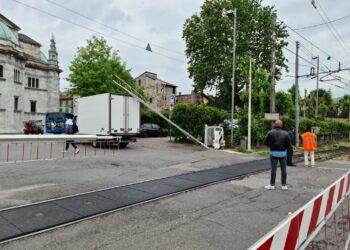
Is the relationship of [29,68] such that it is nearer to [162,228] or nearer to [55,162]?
[55,162]

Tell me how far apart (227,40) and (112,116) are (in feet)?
75.7

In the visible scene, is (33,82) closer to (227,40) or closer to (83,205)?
(227,40)

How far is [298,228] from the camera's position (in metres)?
2.94

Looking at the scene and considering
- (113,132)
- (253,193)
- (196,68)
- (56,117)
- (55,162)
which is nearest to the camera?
(253,193)

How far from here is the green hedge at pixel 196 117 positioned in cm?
2056

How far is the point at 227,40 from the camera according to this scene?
3469 centimetres

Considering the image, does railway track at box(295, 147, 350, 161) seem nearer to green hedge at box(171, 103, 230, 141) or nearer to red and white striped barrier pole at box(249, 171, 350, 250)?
green hedge at box(171, 103, 230, 141)

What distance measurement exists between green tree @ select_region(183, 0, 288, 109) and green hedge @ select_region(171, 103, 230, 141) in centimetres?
1338

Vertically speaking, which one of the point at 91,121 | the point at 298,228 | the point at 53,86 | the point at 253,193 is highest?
the point at 53,86

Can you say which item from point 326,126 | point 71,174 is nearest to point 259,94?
point 326,126

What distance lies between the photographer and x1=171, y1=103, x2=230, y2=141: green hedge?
2056cm

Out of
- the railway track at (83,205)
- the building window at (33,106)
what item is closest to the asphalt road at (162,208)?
the railway track at (83,205)

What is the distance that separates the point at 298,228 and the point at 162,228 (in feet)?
7.97

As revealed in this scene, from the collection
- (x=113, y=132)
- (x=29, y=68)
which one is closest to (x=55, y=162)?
(x=113, y=132)
